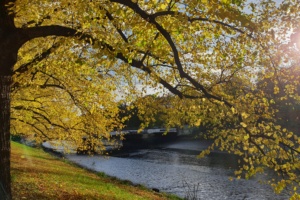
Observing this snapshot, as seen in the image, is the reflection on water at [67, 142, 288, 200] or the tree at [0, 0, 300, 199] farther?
the reflection on water at [67, 142, 288, 200]

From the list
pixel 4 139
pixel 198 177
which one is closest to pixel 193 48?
pixel 4 139

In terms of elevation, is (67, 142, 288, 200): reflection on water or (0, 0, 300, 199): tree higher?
(0, 0, 300, 199): tree

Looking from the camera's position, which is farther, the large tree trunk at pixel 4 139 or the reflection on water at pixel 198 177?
the reflection on water at pixel 198 177

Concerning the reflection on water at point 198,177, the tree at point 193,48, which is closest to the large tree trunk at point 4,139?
the tree at point 193,48

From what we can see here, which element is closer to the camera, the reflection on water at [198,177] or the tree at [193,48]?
the tree at [193,48]

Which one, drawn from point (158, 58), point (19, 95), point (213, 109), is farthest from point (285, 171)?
point (19, 95)

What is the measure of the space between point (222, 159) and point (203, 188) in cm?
1842

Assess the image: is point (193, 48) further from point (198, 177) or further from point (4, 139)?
point (198, 177)

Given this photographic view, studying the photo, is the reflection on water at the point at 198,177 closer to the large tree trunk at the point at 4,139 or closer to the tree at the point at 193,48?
the tree at the point at 193,48

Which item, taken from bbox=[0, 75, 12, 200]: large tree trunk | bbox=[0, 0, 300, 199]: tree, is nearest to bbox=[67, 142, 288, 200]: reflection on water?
bbox=[0, 0, 300, 199]: tree

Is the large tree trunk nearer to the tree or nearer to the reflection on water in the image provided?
the tree

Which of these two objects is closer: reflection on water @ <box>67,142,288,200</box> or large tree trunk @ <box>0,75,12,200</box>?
large tree trunk @ <box>0,75,12,200</box>

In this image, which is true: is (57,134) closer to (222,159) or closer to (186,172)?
(186,172)

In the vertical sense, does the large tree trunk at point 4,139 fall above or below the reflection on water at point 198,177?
above
